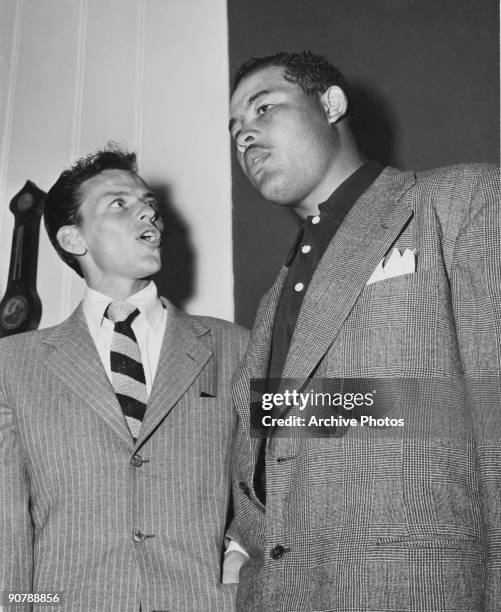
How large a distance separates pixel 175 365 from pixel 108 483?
0.38 metres

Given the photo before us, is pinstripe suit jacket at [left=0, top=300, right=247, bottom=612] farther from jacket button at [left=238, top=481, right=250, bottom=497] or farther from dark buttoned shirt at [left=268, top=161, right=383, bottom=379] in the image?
dark buttoned shirt at [left=268, top=161, right=383, bottom=379]

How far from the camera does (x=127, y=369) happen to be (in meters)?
2.28

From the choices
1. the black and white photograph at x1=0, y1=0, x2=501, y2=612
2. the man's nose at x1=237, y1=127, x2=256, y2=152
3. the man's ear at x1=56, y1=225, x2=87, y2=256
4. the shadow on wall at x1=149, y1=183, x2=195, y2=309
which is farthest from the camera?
the shadow on wall at x1=149, y1=183, x2=195, y2=309

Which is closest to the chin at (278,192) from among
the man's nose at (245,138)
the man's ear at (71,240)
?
the man's nose at (245,138)

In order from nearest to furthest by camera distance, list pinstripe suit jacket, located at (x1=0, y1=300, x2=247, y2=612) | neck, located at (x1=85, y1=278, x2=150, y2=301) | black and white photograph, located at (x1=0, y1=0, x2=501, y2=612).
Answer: black and white photograph, located at (x1=0, y1=0, x2=501, y2=612) → pinstripe suit jacket, located at (x1=0, y1=300, x2=247, y2=612) → neck, located at (x1=85, y1=278, x2=150, y2=301)

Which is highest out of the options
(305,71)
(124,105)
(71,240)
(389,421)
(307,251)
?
(124,105)

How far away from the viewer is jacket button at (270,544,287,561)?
1.68m

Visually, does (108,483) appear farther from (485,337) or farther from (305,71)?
(305,71)

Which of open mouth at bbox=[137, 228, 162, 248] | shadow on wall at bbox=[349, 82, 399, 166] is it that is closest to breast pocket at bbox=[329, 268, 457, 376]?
open mouth at bbox=[137, 228, 162, 248]

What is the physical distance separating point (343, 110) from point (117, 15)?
161 cm

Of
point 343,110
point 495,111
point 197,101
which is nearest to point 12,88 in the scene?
point 197,101

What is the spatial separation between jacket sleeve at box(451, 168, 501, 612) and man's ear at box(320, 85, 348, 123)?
2.21 feet

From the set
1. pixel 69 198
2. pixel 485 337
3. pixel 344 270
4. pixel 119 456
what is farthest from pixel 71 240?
pixel 485 337

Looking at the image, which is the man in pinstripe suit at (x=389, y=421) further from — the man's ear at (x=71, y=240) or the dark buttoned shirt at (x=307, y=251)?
the man's ear at (x=71, y=240)
